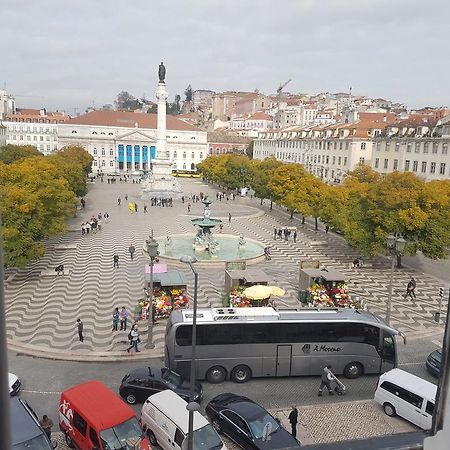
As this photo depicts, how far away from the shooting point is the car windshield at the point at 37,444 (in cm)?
834

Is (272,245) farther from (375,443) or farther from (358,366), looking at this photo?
(375,443)

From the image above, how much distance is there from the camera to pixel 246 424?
9.96 meters

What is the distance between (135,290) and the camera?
67.4ft

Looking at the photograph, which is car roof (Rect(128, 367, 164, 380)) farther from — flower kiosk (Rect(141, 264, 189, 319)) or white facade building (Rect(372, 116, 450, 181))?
white facade building (Rect(372, 116, 450, 181))

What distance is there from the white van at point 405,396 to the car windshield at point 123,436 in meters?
6.05

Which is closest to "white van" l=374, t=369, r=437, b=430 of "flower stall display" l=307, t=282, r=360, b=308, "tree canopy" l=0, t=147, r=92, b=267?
"flower stall display" l=307, t=282, r=360, b=308

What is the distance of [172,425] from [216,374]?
3316mm

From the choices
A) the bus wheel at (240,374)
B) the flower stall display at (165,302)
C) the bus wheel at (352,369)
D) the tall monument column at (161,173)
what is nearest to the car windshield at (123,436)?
the bus wheel at (240,374)

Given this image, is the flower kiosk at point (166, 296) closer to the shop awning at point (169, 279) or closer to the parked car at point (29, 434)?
the shop awning at point (169, 279)

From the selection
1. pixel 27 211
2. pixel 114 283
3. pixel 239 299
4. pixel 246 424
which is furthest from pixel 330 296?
pixel 27 211

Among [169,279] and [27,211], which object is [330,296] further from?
[27,211]

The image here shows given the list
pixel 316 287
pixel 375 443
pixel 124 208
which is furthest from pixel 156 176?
pixel 375 443

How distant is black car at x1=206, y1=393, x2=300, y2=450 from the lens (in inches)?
377

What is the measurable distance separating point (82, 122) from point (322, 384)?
95672mm
